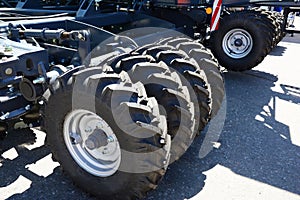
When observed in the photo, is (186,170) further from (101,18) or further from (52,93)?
(101,18)

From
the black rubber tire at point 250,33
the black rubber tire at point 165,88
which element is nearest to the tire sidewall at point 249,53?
the black rubber tire at point 250,33

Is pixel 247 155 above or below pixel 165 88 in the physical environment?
below

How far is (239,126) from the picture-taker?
4223mm

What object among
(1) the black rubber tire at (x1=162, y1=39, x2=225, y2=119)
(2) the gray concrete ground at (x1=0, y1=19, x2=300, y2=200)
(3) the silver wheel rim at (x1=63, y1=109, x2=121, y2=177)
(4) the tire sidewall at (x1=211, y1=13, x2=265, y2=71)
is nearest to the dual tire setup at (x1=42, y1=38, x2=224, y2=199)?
(3) the silver wheel rim at (x1=63, y1=109, x2=121, y2=177)

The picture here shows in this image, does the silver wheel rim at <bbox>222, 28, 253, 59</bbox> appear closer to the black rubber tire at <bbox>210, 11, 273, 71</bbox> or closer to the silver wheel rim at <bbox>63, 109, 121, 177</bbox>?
the black rubber tire at <bbox>210, 11, 273, 71</bbox>

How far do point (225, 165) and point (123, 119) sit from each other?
60.3 inches

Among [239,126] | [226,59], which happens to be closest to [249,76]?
[226,59]

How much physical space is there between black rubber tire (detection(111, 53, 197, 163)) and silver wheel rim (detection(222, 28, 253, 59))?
3.70 m

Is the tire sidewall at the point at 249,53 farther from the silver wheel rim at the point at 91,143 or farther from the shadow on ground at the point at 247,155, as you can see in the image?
the silver wheel rim at the point at 91,143

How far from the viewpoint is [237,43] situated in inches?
244

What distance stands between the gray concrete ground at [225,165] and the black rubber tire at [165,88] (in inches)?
20.7

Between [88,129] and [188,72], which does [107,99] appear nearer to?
[88,129]

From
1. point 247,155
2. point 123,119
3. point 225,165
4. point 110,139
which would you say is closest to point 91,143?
point 110,139

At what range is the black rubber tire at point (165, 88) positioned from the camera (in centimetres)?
267
